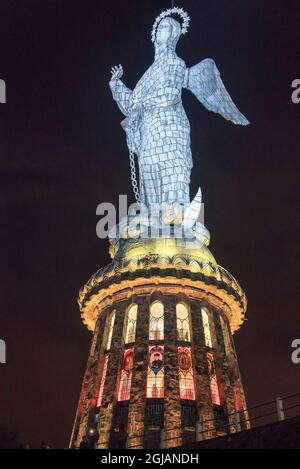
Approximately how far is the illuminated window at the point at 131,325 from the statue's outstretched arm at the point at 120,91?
15412mm

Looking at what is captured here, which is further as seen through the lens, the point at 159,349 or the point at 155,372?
the point at 159,349

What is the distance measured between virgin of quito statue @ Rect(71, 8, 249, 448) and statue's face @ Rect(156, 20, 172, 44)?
2149 mm

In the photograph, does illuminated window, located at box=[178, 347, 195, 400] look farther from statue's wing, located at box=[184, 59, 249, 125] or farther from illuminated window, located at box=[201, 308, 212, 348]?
statue's wing, located at box=[184, 59, 249, 125]

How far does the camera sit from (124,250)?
116 feet

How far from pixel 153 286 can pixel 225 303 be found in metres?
4.91

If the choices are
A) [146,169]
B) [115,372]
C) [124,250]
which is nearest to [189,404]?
[115,372]

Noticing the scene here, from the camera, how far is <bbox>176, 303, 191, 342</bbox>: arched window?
1271 inches

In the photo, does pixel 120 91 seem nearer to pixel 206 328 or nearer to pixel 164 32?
pixel 164 32

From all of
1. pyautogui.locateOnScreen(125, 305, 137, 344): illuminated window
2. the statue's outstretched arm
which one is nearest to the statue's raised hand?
the statue's outstretched arm

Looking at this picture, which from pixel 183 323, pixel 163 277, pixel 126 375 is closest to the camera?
pixel 126 375

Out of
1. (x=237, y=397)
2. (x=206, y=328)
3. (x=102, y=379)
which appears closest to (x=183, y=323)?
(x=206, y=328)

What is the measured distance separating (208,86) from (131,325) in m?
18.5

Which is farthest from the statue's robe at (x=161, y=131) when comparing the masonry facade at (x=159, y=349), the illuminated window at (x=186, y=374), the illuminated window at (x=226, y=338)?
the illuminated window at (x=186, y=374)

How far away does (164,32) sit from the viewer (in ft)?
140
